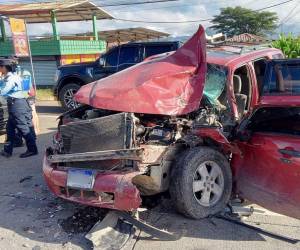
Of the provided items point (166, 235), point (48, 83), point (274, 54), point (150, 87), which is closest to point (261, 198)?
point (166, 235)

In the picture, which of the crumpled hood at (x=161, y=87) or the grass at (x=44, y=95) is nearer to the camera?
the crumpled hood at (x=161, y=87)

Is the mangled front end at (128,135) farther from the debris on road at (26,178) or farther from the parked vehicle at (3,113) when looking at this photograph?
the parked vehicle at (3,113)

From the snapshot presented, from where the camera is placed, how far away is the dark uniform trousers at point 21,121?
6895 millimetres

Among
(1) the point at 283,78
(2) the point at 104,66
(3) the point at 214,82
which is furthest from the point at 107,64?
(1) the point at 283,78

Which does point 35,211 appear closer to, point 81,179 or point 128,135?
point 81,179

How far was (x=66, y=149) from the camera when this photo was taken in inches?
179

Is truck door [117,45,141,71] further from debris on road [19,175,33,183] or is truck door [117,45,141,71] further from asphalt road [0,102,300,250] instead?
asphalt road [0,102,300,250]

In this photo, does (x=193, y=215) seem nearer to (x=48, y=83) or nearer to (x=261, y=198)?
(x=261, y=198)

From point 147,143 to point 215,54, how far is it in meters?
2.13

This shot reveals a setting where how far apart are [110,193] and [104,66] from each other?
7668 millimetres

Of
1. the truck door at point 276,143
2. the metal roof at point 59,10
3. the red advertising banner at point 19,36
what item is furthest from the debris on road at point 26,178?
the metal roof at point 59,10

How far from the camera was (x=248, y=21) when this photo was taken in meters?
49.8

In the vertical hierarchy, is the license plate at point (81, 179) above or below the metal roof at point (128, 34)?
below

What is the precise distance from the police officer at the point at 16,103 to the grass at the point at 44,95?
852cm
